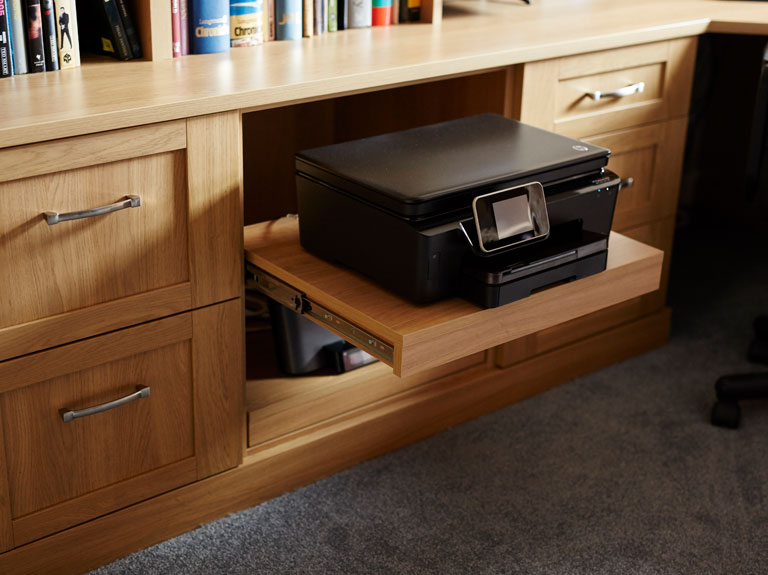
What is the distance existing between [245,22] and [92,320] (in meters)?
0.56

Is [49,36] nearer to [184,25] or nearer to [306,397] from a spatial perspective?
[184,25]

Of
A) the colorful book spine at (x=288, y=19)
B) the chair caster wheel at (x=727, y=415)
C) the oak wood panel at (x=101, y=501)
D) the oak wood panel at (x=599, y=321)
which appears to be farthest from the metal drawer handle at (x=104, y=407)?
the chair caster wheel at (x=727, y=415)

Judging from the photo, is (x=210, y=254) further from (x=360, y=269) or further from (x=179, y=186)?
(x=360, y=269)

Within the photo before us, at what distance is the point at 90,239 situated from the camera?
3.90ft

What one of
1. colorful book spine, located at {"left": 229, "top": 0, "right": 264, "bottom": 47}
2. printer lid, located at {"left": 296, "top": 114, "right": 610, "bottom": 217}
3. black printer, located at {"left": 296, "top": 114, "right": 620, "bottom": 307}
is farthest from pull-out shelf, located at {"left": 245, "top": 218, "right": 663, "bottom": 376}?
colorful book spine, located at {"left": 229, "top": 0, "right": 264, "bottom": 47}

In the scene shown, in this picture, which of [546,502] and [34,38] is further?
[546,502]

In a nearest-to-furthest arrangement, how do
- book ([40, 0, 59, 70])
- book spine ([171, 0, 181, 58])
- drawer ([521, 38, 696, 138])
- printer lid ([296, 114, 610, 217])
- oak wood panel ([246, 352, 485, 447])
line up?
1. printer lid ([296, 114, 610, 217])
2. book ([40, 0, 59, 70])
3. book spine ([171, 0, 181, 58])
4. oak wood panel ([246, 352, 485, 447])
5. drawer ([521, 38, 696, 138])

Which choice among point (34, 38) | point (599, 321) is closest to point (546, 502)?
point (599, 321)

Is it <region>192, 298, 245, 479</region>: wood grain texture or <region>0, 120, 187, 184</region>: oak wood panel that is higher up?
<region>0, 120, 187, 184</region>: oak wood panel

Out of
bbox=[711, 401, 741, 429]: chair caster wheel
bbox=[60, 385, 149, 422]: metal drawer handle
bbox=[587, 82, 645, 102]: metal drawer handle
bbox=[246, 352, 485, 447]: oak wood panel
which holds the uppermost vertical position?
bbox=[587, 82, 645, 102]: metal drawer handle

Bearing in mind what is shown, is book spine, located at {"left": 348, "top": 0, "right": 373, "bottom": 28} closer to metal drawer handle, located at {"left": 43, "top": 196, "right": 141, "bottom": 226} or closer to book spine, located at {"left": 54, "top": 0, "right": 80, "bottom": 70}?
book spine, located at {"left": 54, "top": 0, "right": 80, "bottom": 70}

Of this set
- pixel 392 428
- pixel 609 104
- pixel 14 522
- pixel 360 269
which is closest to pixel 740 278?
pixel 609 104

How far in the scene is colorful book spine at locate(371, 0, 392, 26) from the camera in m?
1.68

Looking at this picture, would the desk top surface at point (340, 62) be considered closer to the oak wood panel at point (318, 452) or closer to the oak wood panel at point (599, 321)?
the oak wood panel at point (599, 321)
